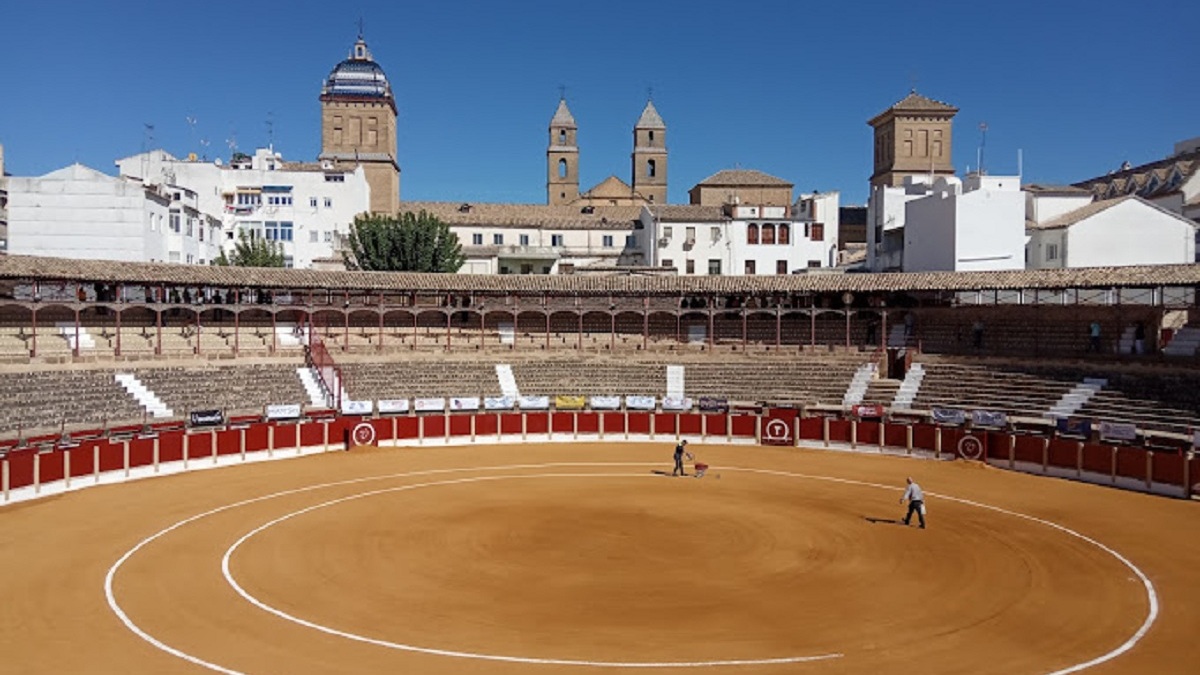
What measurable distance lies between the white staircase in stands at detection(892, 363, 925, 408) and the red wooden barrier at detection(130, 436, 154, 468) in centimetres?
3383

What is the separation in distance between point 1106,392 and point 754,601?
92.4 ft

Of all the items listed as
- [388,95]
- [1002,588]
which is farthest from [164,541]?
[388,95]

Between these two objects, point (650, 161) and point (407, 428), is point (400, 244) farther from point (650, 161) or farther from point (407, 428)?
point (650, 161)

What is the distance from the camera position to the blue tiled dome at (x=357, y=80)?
301 ft

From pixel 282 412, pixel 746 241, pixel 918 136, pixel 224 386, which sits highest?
pixel 918 136

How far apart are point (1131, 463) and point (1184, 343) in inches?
514

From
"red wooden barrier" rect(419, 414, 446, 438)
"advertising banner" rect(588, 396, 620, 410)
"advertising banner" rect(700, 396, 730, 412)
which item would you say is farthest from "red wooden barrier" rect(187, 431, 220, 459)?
"advertising banner" rect(700, 396, 730, 412)

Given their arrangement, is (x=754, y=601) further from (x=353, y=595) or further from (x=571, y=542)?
(x=353, y=595)

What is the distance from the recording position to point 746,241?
7638 cm

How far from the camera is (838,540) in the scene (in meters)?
23.3

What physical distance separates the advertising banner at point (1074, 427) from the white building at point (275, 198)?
193ft

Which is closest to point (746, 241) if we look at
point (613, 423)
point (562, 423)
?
point (613, 423)

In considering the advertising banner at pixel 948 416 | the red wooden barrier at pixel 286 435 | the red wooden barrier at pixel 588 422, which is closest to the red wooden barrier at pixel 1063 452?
the advertising banner at pixel 948 416

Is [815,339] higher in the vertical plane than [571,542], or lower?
higher
